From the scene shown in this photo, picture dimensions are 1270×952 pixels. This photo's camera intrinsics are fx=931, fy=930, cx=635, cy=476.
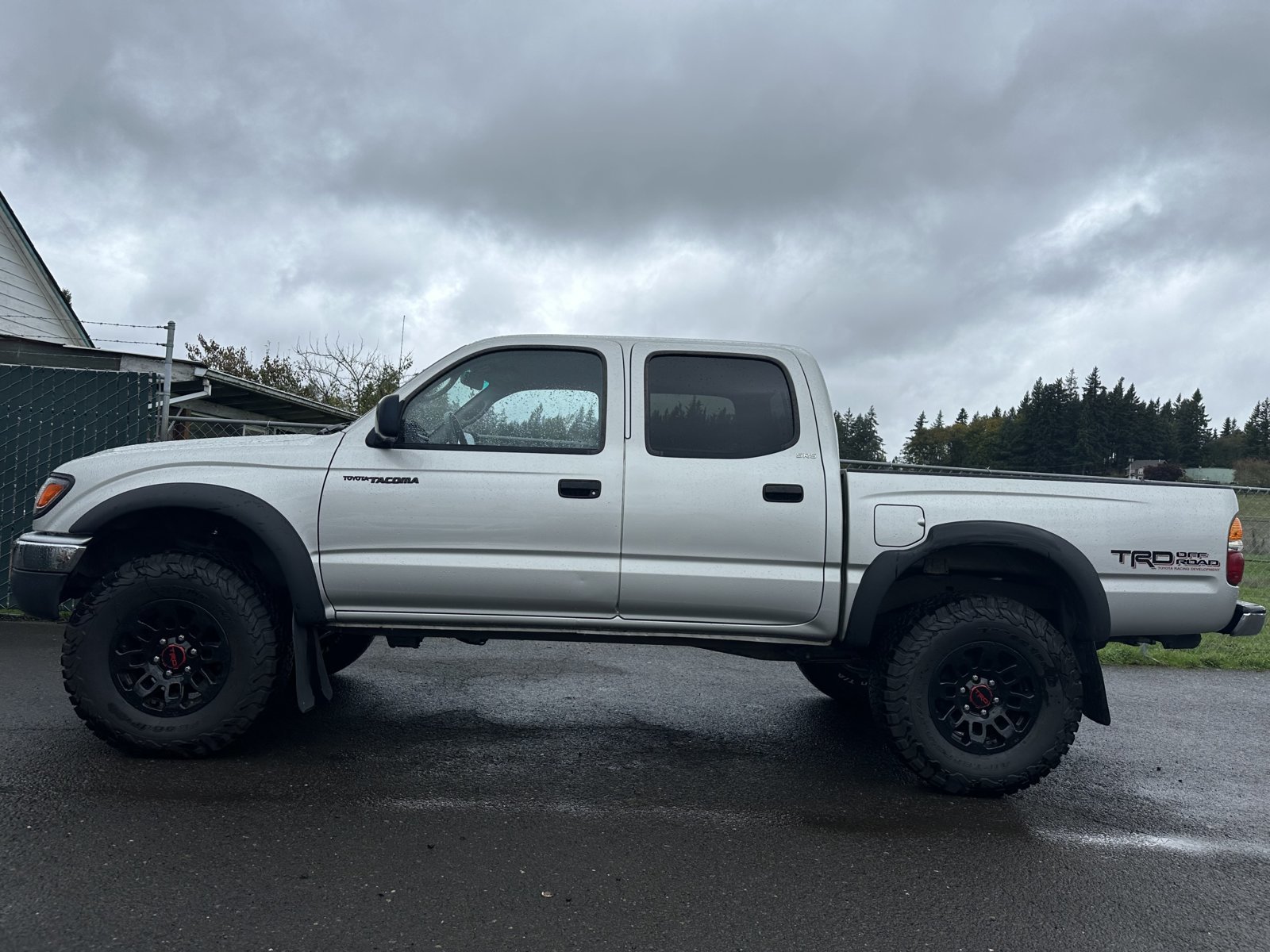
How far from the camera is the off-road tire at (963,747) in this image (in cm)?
405

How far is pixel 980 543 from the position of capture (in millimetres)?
4133

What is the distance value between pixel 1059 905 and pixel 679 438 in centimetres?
235

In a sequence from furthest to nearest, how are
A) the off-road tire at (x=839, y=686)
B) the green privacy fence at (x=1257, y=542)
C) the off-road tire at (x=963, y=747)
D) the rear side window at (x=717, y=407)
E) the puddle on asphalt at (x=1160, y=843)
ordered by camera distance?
the green privacy fence at (x=1257, y=542)
the off-road tire at (x=839, y=686)
the rear side window at (x=717, y=407)
the off-road tire at (x=963, y=747)
the puddle on asphalt at (x=1160, y=843)

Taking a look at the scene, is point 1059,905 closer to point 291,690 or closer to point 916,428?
point 291,690

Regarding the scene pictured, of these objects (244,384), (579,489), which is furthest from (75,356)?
(579,489)

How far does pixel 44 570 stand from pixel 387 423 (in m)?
1.65

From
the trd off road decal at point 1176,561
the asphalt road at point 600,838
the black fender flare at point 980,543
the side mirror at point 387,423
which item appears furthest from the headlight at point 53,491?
the trd off road decal at point 1176,561

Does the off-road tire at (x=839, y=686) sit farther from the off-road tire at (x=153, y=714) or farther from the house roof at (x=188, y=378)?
the house roof at (x=188, y=378)

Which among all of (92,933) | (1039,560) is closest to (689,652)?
(1039,560)

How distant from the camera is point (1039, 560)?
427 cm

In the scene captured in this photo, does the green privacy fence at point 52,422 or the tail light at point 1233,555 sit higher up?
the green privacy fence at point 52,422

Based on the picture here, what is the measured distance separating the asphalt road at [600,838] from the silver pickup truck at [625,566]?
0.37m

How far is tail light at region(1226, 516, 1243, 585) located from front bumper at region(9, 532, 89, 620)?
5.10 metres

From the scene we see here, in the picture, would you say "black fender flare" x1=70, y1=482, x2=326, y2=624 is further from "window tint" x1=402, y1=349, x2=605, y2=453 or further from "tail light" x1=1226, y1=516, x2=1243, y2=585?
"tail light" x1=1226, y1=516, x2=1243, y2=585
